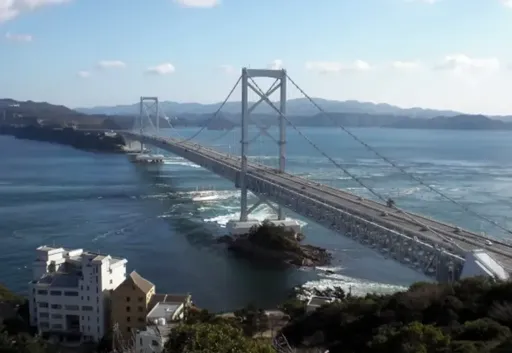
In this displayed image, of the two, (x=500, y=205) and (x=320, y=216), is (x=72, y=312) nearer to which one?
(x=320, y=216)

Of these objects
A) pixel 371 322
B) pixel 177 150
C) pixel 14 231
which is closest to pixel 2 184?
pixel 177 150

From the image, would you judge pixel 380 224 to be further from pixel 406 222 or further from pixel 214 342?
pixel 214 342

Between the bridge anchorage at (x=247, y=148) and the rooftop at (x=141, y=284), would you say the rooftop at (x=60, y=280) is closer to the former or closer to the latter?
the rooftop at (x=141, y=284)

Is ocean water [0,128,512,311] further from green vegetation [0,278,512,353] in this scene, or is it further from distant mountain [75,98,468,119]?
distant mountain [75,98,468,119]

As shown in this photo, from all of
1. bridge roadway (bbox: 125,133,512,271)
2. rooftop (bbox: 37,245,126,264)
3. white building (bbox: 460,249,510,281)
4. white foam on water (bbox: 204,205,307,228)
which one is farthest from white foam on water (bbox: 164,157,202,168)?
white building (bbox: 460,249,510,281)

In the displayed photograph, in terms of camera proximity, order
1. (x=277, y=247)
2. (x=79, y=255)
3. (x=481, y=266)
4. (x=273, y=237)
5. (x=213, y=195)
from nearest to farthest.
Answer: (x=481, y=266), (x=79, y=255), (x=277, y=247), (x=273, y=237), (x=213, y=195)

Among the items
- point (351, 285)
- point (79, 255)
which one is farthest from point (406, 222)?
point (79, 255)
